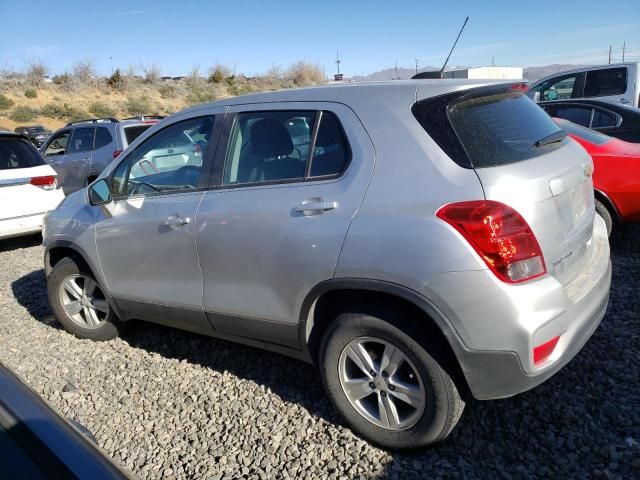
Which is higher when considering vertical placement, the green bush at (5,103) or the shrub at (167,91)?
the green bush at (5,103)

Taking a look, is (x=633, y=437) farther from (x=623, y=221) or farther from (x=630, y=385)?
(x=623, y=221)

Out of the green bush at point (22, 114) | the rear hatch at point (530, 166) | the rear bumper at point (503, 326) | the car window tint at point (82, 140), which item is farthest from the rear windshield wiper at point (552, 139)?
the green bush at point (22, 114)

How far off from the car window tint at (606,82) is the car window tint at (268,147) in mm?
8818

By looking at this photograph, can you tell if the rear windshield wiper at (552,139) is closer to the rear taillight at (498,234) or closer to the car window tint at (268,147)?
the rear taillight at (498,234)

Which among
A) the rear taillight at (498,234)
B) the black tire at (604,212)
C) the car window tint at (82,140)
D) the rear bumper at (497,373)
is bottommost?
the black tire at (604,212)

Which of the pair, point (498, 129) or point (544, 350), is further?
point (498, 129)

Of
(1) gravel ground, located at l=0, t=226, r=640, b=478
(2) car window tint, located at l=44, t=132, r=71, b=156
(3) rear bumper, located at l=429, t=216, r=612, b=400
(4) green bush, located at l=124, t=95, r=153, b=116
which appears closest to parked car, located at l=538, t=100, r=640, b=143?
(1) gravel ground, located at l=0, t=226, r=640, b=478

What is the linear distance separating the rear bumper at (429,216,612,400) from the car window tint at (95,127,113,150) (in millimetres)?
8186

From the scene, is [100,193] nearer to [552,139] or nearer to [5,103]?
[552,139]

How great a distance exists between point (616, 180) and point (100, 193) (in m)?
4.44

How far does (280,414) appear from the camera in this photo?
116 inches

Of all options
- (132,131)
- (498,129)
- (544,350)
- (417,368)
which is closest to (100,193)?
(417,368)

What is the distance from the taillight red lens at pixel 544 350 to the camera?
2.14 metres

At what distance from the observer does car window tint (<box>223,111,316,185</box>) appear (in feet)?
8.92
